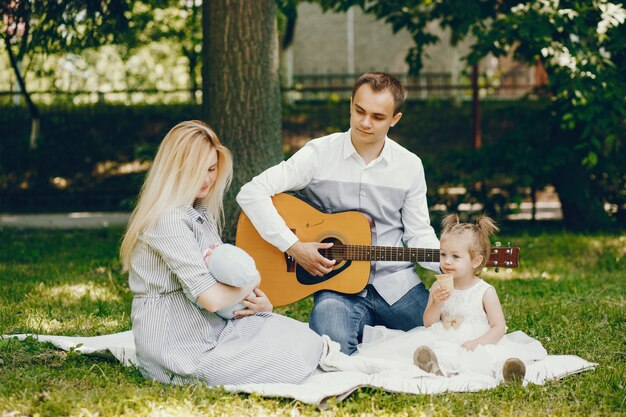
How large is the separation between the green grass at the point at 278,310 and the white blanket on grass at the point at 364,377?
48mm

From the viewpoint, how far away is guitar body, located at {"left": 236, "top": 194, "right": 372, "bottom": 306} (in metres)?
4.52

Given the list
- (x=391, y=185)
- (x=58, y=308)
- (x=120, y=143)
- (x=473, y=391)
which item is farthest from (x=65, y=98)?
(x=473, y=391)

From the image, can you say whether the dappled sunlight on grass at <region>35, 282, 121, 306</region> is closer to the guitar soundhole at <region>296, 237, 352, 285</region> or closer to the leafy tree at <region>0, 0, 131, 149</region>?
the guitar soundhole at <region>296, 237, 352, 285</region>

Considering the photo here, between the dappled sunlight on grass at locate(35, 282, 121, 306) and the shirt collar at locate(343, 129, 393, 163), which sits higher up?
the shirt collar at locate(343, 129, 393, 163)

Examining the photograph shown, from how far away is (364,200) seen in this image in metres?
4.60

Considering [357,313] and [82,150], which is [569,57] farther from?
[82,150]

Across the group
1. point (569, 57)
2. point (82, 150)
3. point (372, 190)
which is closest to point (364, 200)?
point (372, 190)

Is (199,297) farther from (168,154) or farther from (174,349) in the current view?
(168,154)

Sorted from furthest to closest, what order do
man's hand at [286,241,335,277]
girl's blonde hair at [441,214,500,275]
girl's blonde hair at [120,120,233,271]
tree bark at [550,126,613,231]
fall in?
tree bark at [550,126,613,231] < man's hand at [286,241,335,277] < girl's blonde hair at [441,214,500,275] < girl's blonde hair at [120,120,233,271]

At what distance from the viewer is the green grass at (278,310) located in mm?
3463

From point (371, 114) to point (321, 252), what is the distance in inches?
32.3

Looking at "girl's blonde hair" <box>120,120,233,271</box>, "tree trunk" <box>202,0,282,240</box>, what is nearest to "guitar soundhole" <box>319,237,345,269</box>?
"girl's blonde hair" <box>120,120,233,271</box>

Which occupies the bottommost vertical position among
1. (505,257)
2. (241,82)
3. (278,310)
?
(278,310)

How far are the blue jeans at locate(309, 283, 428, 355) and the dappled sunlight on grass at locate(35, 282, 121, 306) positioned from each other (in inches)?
82.9
